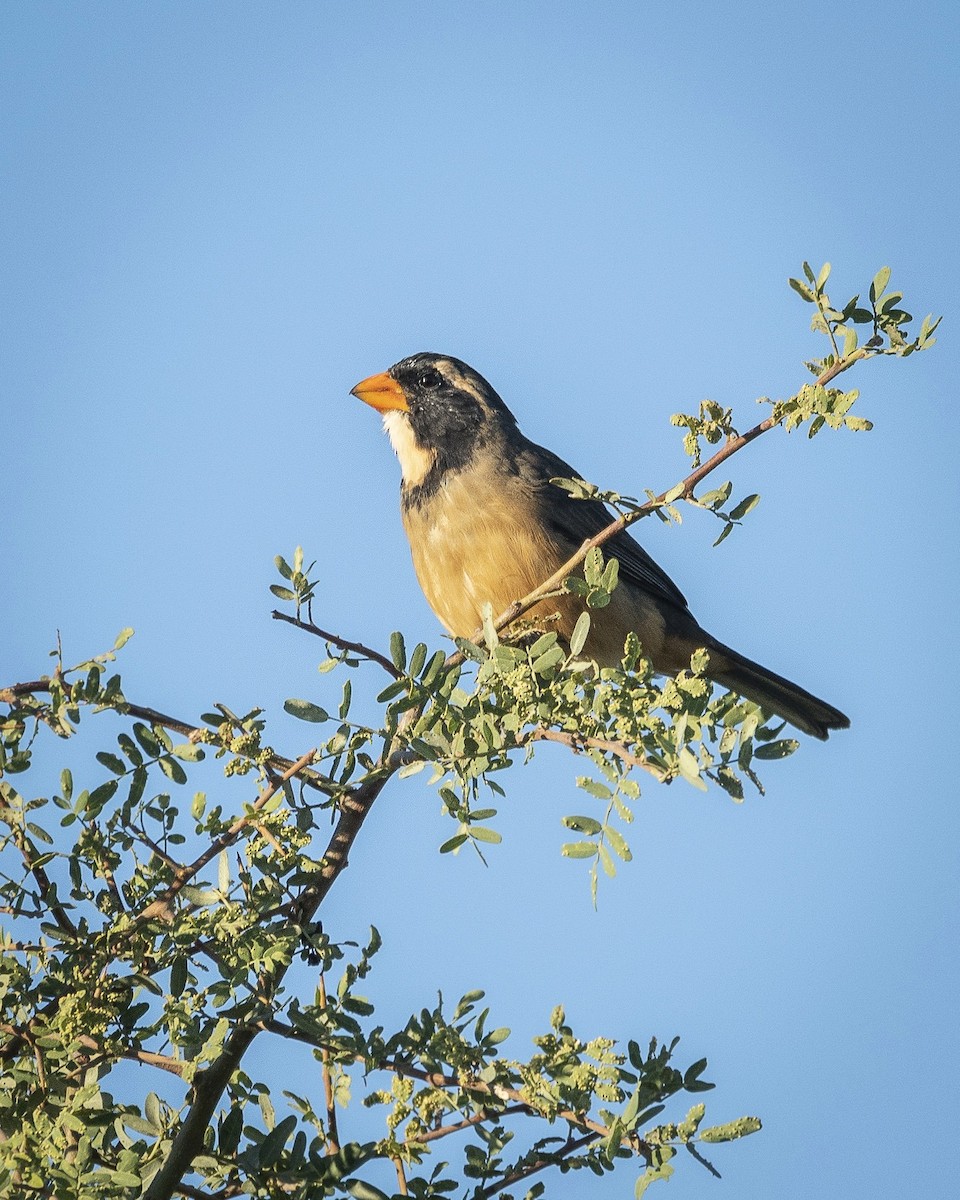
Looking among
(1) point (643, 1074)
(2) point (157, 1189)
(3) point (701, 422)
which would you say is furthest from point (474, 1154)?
(3) point (701, 422)

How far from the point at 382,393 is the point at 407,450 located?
36 cm

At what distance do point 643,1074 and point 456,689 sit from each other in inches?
33.9

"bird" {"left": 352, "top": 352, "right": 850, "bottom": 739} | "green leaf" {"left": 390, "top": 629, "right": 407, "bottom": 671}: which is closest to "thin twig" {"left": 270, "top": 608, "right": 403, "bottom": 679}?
"green leaf" {"left": 390, "top": 629, "right": 407, "bottom": 671}

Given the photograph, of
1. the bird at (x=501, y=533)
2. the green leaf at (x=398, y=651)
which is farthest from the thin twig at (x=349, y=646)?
the bird at (x=501, y=533)

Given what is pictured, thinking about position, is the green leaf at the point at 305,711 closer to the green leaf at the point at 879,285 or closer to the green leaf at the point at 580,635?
the green leaf at the point at 580,635

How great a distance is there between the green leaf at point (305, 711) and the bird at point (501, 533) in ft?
8.13

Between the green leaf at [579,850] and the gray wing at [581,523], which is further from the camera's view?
the gray wing at [581,523]

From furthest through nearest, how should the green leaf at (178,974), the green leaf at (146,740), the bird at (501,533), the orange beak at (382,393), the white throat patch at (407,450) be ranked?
the orange beak at (382,393)
the white throat patch at (407,450)
the bird at (501,533)
the green leaf at (146,740)
the green leaf at (178,974)

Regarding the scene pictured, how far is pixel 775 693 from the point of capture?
20.5 ft

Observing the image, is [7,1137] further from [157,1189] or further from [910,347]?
[910,347]

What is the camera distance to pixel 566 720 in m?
2.78

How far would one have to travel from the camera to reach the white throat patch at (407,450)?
626 centimetres

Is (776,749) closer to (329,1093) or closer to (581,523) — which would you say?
(329,1093)

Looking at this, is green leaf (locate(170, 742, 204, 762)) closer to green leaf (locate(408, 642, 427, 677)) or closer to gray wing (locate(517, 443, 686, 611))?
green leaf (locate(408, 642, 427, 677))
